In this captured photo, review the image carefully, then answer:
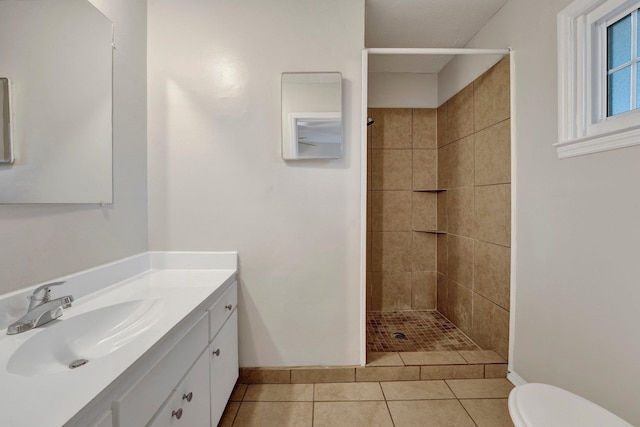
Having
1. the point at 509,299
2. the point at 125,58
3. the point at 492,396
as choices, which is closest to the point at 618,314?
the point at 509,299

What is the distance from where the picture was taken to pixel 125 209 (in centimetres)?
154

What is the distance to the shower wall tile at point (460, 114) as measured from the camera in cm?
226

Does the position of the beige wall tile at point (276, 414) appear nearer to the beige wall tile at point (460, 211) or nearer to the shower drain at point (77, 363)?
the shower drain at point (77, 363)

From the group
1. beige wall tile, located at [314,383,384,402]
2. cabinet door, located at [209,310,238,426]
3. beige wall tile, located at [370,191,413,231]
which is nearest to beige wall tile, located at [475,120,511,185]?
beige wall tile, located at [370,191,413,231]

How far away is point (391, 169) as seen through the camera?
2.81 meters

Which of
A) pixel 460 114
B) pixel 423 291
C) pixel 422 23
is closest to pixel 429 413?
pixel 423 291

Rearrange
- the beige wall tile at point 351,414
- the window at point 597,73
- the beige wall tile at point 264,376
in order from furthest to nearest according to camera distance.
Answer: the beige wall tile at point 264,376, the beige wall tile at point 351,414, the window at point 597,73

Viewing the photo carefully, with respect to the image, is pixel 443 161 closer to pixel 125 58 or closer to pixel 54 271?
pixel 125 58

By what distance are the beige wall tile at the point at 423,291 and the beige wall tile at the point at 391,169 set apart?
36.2 inches

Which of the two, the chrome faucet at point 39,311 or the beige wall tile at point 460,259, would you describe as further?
the beige wall tile at point 460,259

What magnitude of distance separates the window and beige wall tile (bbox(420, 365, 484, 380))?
1412mm

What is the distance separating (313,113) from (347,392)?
5.66 ft

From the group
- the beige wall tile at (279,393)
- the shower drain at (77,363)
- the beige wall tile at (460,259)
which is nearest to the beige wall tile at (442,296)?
the beige wall tile at (460,259)

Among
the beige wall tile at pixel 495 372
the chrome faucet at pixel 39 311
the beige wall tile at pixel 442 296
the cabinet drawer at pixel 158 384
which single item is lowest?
the beige wall tile at pixel 495 372
